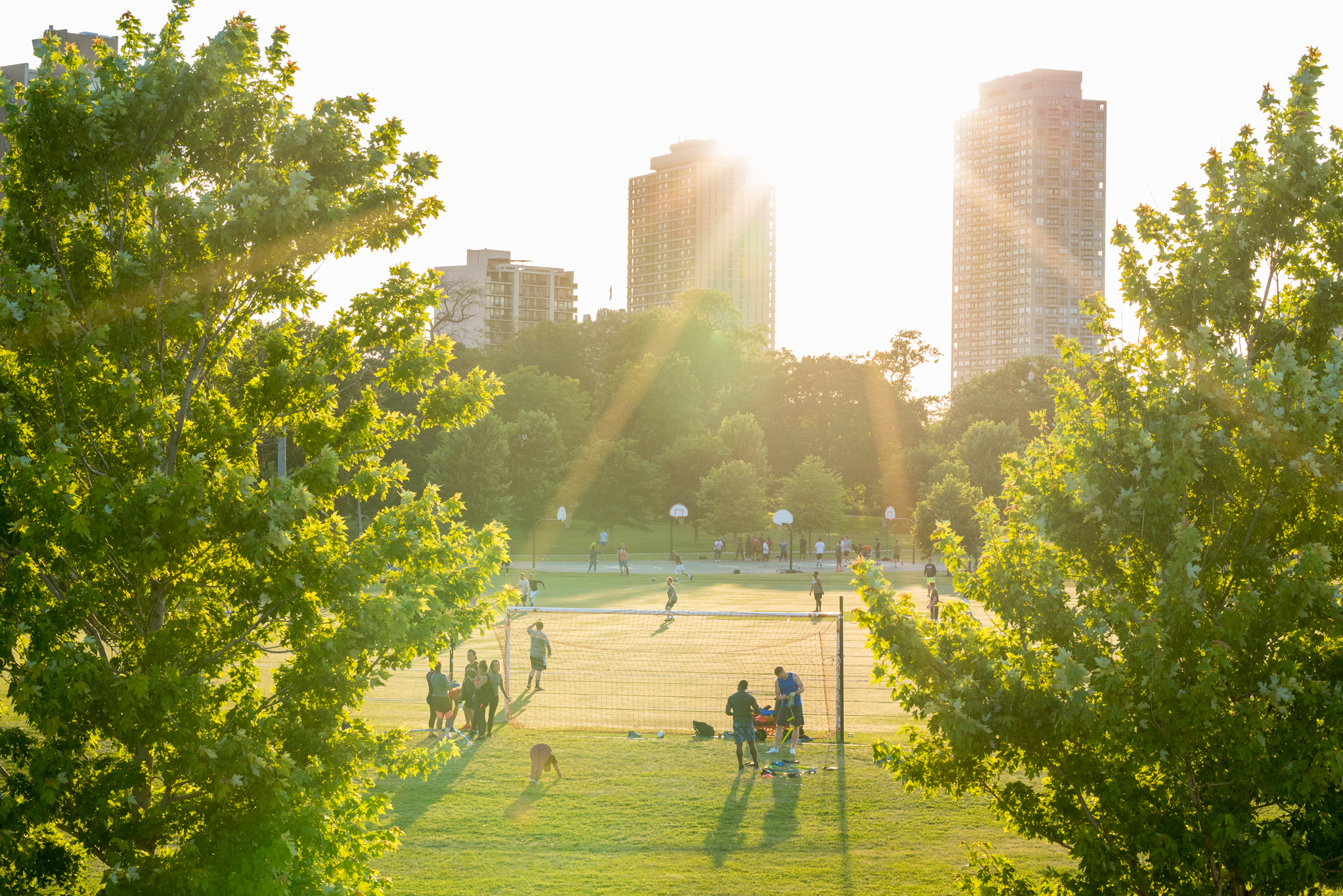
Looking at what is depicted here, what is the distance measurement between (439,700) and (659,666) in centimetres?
846

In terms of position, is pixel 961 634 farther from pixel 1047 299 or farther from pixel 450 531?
pixel 1047 299

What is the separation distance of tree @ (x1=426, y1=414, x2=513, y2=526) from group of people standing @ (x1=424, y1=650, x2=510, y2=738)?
45122 mm

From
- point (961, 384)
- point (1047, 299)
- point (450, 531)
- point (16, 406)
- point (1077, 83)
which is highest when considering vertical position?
point (1077, 83)

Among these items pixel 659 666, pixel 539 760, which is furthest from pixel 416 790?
pixel 659 666

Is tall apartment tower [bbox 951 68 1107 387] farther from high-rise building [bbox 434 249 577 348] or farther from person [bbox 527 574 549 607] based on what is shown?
person [bbox 527 574 549 607]

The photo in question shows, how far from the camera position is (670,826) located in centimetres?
1360

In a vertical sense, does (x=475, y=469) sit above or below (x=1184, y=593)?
above

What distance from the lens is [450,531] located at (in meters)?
7.91

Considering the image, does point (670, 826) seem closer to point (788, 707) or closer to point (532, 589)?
point (788, 707)

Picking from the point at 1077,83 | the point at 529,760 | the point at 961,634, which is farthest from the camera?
the point at 1077,83

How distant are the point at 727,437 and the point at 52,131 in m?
69.1

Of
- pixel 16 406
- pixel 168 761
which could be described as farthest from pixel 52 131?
pixel 168 761

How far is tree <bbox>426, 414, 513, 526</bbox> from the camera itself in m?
64.8

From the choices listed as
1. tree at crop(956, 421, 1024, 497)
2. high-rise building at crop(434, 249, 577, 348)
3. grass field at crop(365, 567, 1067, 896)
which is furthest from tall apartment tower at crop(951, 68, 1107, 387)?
grass field at crop(365, 567, 1067, 896)
